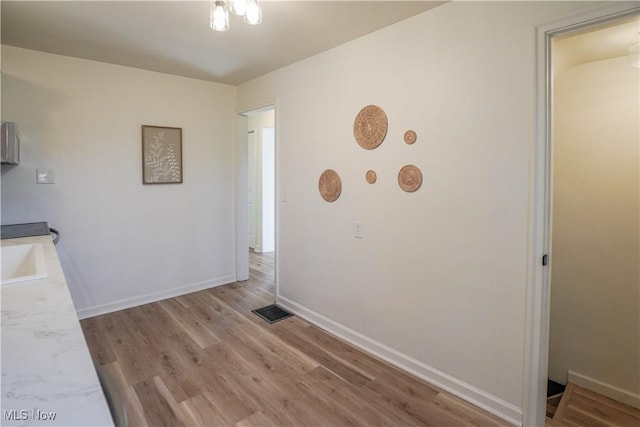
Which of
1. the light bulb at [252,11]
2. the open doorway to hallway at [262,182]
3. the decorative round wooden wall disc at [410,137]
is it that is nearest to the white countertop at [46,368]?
the light bulb at [252,11]

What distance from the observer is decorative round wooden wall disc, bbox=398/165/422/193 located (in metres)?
2.20

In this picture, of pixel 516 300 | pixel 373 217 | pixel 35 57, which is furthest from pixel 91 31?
pixel 516 300

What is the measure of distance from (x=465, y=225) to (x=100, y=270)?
10.5 feet

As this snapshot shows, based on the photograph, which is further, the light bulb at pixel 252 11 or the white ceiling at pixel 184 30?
the white ceiling at pixel 184 30

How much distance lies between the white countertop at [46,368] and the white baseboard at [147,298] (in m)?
2.35

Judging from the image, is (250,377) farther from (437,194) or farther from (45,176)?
(45,176)

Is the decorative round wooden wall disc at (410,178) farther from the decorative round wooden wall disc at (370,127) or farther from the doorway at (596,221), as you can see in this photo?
the doorway at (596,221)

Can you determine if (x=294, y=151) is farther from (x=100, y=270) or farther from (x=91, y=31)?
(x=100, y=270)

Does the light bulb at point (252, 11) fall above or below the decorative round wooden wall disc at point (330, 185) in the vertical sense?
above

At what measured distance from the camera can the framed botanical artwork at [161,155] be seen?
340 cm

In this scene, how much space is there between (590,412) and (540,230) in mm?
1365

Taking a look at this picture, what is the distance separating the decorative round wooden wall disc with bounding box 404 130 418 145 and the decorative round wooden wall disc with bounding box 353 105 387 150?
18 centimetres

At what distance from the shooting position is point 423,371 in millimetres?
2258

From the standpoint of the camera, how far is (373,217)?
2.50 meters
